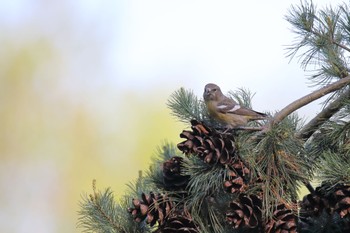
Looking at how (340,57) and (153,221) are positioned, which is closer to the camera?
(153,221)

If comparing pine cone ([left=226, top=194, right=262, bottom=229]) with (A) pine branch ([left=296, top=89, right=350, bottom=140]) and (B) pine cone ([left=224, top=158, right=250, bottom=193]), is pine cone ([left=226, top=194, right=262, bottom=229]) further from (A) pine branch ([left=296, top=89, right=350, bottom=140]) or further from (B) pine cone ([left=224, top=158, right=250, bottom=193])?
(A) pine branch ([left=296, top=89, right=350, bottom=140])

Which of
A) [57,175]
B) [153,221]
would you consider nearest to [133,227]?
[153,221]

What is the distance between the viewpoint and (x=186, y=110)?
1.14 m

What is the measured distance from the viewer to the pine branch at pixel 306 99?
3.35 feet

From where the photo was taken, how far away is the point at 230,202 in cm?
100

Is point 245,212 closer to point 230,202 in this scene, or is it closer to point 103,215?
point 230,202

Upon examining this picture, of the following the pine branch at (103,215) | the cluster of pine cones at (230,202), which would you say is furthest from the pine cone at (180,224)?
the pine branch at (103,215)

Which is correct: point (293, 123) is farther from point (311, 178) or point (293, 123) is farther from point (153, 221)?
point (153, 221)

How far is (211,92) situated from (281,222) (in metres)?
0.38

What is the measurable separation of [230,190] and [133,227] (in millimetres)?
211

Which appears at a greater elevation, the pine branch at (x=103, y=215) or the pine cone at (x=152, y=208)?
the pine branch at (x=103, y=215)

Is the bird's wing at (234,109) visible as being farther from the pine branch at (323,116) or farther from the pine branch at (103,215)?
the pine branch at (103,215)

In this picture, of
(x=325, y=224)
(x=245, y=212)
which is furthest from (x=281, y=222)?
(x=325, y=224)

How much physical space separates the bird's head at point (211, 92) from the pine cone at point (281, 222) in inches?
11.0
